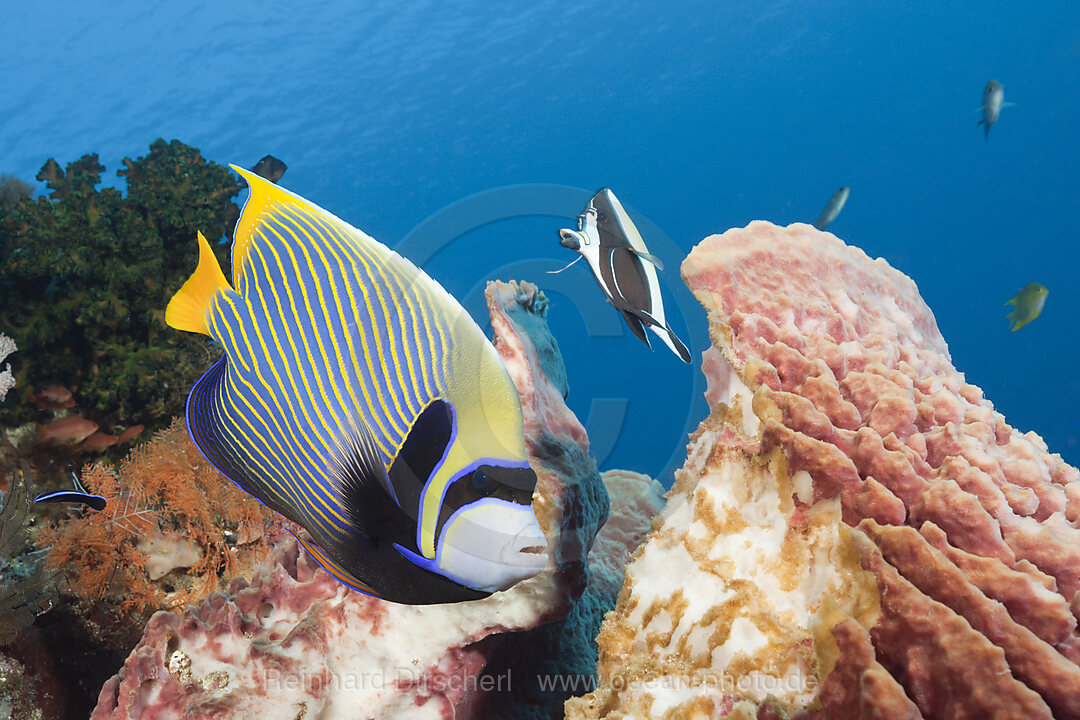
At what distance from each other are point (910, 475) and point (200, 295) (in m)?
1.62

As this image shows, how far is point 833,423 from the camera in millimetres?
1444

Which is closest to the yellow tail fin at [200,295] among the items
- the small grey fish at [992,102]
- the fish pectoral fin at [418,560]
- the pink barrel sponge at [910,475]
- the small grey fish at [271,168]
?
the fish pectoral fin at [418,560]

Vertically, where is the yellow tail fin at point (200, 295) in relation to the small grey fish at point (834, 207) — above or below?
below

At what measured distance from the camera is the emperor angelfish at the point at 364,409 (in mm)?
915

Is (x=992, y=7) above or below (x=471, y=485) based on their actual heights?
above

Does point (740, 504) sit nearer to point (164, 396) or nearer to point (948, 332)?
point (164, 396)

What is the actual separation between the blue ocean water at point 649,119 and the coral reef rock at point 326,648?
34.8 metres

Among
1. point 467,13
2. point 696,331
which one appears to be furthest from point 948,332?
point 696,331

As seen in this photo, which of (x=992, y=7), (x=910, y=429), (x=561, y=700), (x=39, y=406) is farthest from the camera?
(x=992, y=7)

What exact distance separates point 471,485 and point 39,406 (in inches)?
210

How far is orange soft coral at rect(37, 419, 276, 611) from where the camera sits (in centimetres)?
274

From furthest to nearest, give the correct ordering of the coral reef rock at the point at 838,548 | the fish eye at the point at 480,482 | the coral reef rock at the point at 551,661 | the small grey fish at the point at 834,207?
the small grey fish at the point at 834,207, the coral reef rock at the point at 551,661, the coral reef rock at the point at 838,548, the fish eye at the point at 480,482

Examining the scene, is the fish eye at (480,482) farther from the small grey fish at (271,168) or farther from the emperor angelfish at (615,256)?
the small grey fish at (271,168)

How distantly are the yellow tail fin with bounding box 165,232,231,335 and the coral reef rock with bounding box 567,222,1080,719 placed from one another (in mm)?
1202
